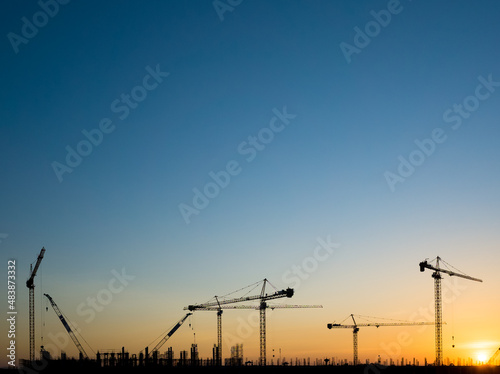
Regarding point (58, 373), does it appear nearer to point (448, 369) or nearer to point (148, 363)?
point (148, 363)

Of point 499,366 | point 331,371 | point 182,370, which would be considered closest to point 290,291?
point 331,371

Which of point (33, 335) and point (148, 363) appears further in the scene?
point (148, 363)

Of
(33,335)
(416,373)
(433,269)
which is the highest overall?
(433,269)

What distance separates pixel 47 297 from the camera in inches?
7185

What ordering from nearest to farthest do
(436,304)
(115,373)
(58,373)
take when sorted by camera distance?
(58,373) → (115,373) → (436,304)

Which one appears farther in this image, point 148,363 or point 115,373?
point 148,363

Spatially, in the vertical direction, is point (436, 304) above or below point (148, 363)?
above

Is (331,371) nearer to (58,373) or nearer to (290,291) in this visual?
(290,291)

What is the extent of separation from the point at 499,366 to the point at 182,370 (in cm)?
10281

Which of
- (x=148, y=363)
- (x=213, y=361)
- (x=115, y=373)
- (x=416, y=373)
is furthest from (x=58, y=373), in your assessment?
(x=416, y=373)

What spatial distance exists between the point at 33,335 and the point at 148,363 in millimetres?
33841

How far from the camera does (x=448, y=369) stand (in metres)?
196

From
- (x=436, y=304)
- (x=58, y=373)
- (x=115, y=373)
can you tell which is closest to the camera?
(x=58, y=373)

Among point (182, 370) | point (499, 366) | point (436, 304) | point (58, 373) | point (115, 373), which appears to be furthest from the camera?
point (499, 366)
